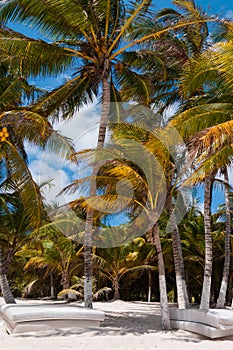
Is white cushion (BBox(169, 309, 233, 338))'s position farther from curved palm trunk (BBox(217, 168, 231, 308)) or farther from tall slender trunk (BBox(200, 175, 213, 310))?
curved palm trunk (BBox(217, 168, 231, 308))

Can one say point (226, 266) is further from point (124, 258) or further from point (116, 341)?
point (116, 341)

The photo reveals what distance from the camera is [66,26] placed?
370 inches

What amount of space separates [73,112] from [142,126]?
8.66ft

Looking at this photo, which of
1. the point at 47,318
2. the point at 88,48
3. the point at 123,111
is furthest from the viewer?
the point at 123,111

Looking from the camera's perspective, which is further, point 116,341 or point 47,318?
point 47,318

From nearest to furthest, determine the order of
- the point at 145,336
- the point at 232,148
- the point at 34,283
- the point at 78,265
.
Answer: the point at 145,336 → the point at 232,148 → the point at 78,265 → the point at 34,283

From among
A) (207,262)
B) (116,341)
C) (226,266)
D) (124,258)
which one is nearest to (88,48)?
(207,262)

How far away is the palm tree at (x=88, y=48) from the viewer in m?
9.09

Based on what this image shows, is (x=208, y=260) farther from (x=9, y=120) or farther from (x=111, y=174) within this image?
(x=9, y=120)

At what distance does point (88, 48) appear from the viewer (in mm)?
10070

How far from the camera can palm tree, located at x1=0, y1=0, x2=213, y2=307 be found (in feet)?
29.8

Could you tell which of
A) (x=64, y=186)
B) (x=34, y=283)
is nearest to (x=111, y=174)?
(x=64, y=186)

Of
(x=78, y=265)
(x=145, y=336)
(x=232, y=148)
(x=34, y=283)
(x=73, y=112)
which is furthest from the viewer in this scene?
(x=34, y=283)

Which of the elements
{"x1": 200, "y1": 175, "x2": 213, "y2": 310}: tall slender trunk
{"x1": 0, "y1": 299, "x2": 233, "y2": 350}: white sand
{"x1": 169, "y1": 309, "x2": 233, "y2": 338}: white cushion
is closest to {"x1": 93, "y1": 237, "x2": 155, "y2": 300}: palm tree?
{"x1": 200, "y1": 175, "x2": 213, "y2": 310}: tall slender trunk
